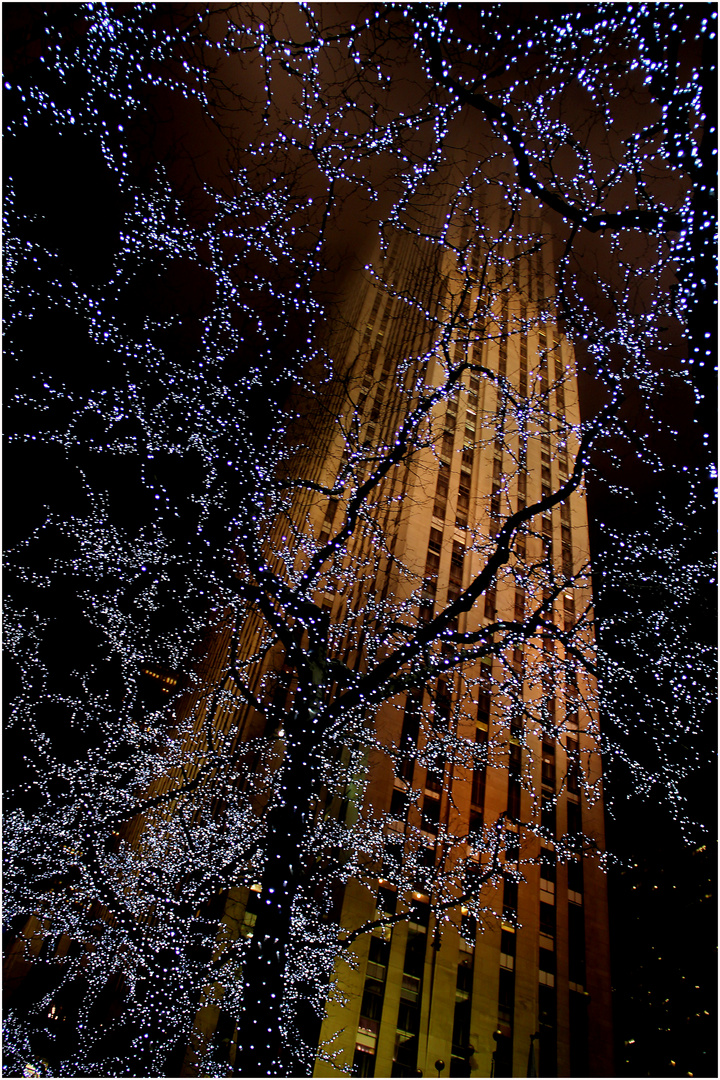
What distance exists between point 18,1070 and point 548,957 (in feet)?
65.8

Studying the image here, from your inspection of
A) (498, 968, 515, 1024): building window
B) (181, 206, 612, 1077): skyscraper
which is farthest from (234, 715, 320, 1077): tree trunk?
(498, 968, 515, 1024): building window

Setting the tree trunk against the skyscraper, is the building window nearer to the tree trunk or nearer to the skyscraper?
the skyscraper

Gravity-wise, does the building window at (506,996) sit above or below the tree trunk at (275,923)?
below

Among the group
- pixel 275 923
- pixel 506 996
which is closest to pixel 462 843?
pixel 506 996

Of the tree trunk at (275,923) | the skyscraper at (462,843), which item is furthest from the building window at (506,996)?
the tree trunk at (275,923)

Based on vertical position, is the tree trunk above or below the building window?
above

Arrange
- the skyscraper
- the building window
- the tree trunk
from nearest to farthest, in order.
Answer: the tree trunk
the skyscraper
the building window

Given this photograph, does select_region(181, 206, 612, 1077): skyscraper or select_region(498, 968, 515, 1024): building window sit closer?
select_region(181, 206, 612, 1077): skyscraper

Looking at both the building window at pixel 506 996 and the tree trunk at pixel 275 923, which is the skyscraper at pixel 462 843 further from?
the tree trunk at pixel 275 923

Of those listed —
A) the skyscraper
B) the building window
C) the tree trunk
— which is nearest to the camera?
the tree trunk

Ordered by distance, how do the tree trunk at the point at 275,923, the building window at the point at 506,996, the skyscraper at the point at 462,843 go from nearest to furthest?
the tree trunk at the point at 275,923
the skyscraper at the point at 462,843
the building window at the point at 506,996

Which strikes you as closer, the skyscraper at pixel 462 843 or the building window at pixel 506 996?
the skyscraper at pixel 462 843

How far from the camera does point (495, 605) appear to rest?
29938mm

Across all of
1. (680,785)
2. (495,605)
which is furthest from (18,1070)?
(680,785)
